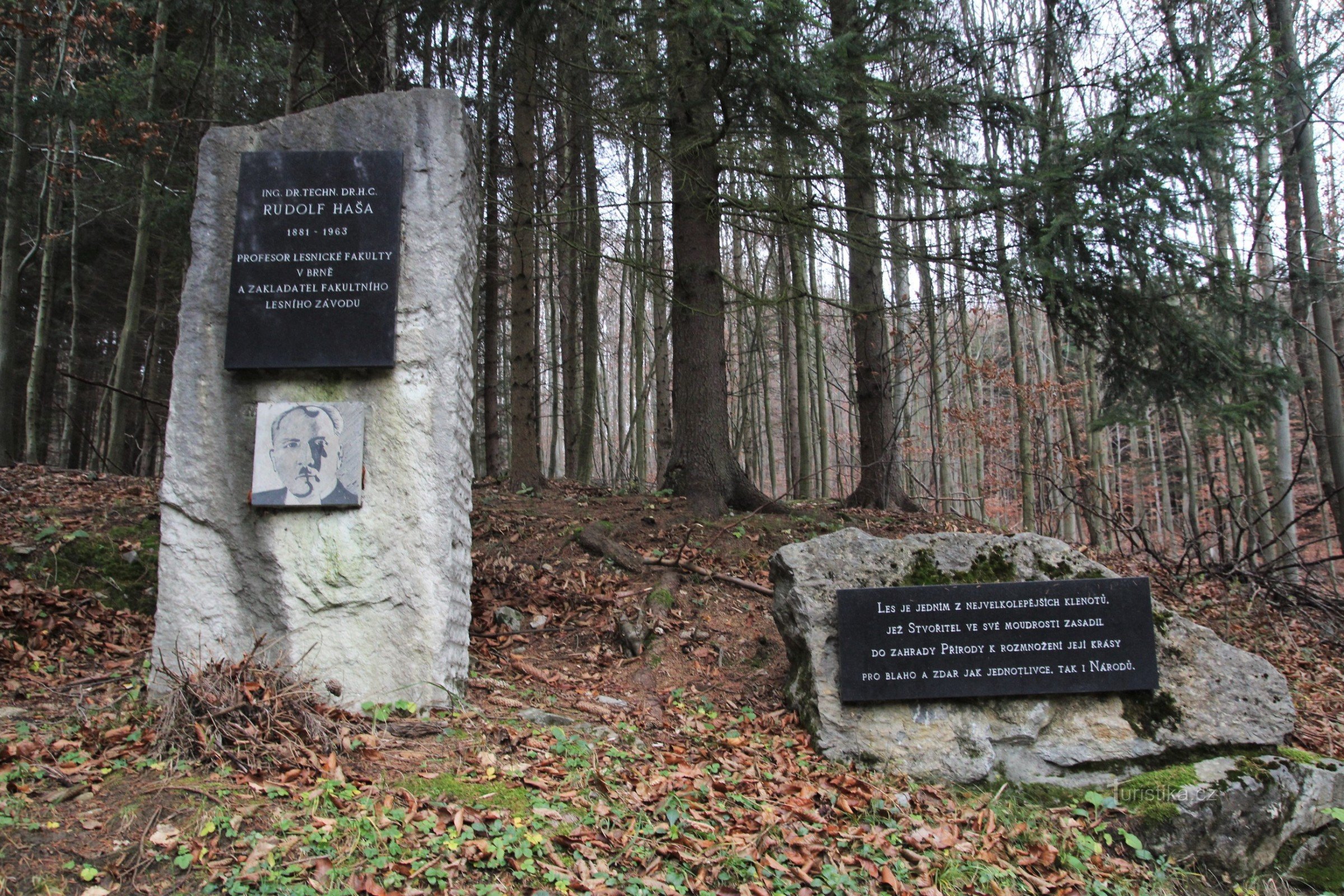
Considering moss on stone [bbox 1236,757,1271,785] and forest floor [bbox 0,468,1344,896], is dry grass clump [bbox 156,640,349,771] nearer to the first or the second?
forest floor [bbox 0,468,1344,896]

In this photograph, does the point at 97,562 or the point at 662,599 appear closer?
the point at 97,562

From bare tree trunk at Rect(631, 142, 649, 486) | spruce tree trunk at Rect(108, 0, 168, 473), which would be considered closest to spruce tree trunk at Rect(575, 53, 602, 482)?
bare tree trunk at Rect(631, 142, 649, 486)

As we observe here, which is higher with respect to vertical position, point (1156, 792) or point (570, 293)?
point (570, 293)

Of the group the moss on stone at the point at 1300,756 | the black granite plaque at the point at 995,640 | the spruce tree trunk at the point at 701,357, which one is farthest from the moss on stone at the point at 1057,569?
the spruce tree trunk at the point at 701,357

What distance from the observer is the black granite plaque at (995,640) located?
447 cm

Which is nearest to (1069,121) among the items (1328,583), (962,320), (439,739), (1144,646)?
(1144,646)

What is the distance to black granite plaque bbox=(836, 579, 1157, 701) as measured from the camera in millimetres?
4469

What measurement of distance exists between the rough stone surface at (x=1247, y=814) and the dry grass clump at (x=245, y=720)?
170 inches

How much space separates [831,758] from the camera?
14.2 ft

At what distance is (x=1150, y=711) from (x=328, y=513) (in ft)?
16.2

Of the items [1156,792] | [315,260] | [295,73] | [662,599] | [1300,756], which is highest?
[295,73]

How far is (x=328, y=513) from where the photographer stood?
14.2 ft

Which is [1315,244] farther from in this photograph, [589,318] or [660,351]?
[589,318]

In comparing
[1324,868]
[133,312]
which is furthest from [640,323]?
[1324,868]
